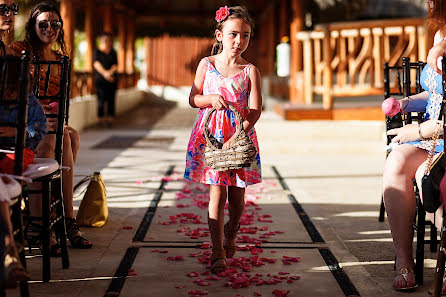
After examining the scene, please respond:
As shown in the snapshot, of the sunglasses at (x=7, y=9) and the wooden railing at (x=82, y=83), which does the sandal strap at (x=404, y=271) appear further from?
the wooden railing at (x=82, y=83)

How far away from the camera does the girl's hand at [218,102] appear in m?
3.84

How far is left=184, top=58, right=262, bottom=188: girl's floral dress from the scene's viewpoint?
12.8ft

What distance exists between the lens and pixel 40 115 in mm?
3525

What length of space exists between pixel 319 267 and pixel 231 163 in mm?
752

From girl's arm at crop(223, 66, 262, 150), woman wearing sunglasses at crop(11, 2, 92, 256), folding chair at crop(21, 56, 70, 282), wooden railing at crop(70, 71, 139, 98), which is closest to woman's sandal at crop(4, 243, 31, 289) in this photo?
folding chair at crop(21, 56, 70, 282)

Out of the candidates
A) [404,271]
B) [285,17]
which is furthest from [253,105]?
[285,17]

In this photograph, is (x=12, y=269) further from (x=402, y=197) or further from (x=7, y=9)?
(x=402, y=197)

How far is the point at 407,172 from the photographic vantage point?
3.60 m

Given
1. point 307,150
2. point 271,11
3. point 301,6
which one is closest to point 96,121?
point 301,6

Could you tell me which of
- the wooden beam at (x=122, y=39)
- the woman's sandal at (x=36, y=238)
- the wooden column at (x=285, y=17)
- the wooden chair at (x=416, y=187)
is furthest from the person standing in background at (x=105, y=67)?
the wooden beam at (x=122, y=39)

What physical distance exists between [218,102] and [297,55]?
10.1 metres

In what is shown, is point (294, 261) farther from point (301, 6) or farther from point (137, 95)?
point (137, 95)

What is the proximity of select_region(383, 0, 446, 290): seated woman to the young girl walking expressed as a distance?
2.32ft

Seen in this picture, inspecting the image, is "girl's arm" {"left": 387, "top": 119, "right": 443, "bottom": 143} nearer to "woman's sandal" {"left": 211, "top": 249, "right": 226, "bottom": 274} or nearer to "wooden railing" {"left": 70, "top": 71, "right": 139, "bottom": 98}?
"woman's sandal" {"left": 211, "top": 249, "right": 226, "bottom": 274}
